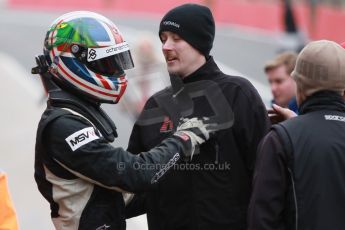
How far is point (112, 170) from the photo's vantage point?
14.4ft

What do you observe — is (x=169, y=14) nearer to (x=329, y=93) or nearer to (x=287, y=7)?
(x=329, y=93)

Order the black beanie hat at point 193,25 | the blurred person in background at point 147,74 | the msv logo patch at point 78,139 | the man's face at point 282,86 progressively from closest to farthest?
the msv logo patch at point 78,139, the black beanie hat at point 193,25, the man's face at point 282,86, the blurred person in background at point 147,74

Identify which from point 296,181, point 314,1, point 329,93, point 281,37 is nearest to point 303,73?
point 329,93

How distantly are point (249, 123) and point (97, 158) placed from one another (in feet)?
3.07

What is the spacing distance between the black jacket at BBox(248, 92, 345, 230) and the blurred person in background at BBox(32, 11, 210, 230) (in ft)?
2.00

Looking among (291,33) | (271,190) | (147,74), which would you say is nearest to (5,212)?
(271,190)

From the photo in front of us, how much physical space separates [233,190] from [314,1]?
19247 mm

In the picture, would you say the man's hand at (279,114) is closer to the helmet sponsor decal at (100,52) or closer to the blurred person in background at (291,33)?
the helmet sponsor decal at (100,52)

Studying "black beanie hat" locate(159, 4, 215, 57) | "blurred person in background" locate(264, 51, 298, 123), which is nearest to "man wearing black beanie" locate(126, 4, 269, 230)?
"black beanie hat" locate(159, 4, 215, 57)

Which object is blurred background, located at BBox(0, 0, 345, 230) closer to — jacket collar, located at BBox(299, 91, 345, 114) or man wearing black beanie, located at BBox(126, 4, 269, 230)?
man wearing black beanie, located at BBox(126, 4, 269, 230)

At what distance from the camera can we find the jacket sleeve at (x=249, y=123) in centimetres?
473

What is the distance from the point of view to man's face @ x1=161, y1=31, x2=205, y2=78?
4906 millimetres

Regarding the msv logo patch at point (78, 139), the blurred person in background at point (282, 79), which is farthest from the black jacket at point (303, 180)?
the blurred person in background at point (282, 79)

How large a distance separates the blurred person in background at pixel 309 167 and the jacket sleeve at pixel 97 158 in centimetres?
62
